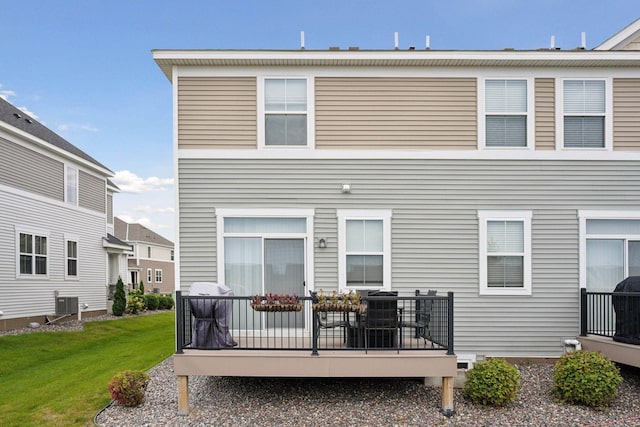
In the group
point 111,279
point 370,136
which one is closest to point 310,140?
point 370,136

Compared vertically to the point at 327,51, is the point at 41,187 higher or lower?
lower

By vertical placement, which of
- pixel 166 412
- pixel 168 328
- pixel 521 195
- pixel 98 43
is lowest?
pixel 168 328

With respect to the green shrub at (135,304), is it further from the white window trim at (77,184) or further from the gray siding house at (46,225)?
the white window trim at (77,184)

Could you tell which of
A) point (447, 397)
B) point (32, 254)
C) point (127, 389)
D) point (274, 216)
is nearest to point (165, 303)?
point (32, 254)

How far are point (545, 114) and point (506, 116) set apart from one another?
27.3 inches

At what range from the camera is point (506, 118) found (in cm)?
798

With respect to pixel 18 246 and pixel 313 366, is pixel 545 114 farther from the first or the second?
pixel 18 246

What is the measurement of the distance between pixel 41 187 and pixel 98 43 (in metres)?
7.02

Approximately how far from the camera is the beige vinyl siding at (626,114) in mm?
7938

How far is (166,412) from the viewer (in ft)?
19.5

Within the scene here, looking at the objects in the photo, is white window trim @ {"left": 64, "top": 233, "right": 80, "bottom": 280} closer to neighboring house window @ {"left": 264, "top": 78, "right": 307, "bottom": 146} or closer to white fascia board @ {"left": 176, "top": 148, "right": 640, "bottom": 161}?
white fascia board @ {"left": 176, "top": 148, "right": 640, "bottom": 161}

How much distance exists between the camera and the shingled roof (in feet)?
44.1

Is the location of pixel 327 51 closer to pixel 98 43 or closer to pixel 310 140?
pixel 310 140

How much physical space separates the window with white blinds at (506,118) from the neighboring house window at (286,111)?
Answer: 11.0 feet
